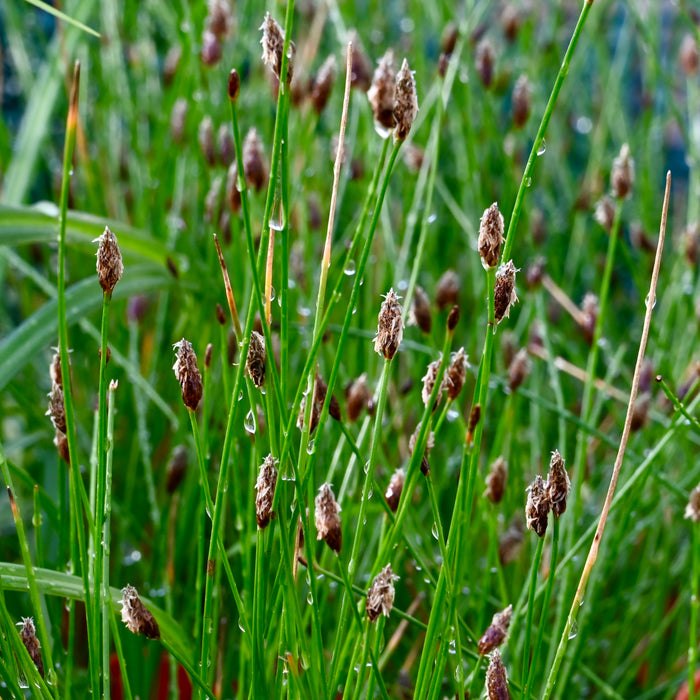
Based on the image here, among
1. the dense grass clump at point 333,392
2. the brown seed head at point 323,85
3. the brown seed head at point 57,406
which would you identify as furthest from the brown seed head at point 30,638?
the brown seed head at point 323,85

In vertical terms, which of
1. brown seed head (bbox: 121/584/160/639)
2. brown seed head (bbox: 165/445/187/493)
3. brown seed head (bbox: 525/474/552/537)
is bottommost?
brown seed head (bbox: 165/445/187/493)

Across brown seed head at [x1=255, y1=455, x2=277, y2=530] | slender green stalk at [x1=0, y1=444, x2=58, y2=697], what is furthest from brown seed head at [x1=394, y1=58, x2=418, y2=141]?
slender green stalk at [x1=0, y1=444, x2=58, y2=697]

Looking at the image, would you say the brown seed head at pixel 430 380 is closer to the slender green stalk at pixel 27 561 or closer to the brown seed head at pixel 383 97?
the brown seed head at pixel 383 97

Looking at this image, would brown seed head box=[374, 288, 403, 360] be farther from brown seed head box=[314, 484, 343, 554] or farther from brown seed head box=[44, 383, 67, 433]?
brown seed head box=[44, 383, 67, 433]

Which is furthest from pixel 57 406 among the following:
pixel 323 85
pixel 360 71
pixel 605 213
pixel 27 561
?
pixel 360 71

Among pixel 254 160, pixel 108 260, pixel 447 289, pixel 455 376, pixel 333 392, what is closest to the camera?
pixel 108 260

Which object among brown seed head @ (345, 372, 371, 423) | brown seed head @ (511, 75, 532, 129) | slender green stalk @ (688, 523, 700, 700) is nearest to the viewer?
slender green stalk @ (688, 523, 700, 700)

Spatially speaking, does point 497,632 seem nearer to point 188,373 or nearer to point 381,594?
point 381,594

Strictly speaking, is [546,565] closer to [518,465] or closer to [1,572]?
[518,465]
